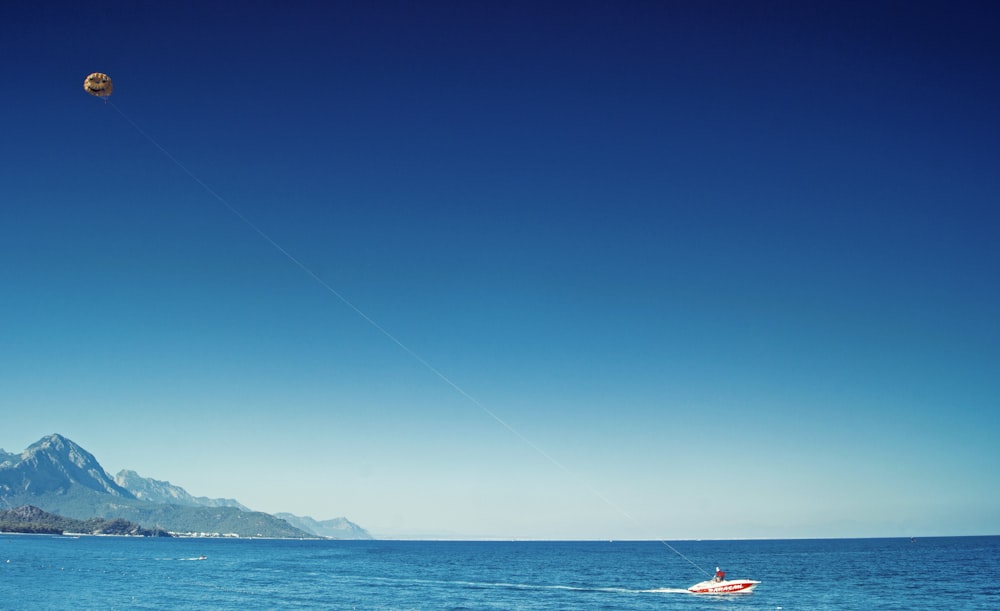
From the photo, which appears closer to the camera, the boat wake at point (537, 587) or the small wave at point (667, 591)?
the small wave at point (667, 591)

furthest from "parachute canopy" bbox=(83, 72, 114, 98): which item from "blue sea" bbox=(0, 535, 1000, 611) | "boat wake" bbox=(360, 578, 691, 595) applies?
"boat wake" bbox=(360, 578, 691, 595)

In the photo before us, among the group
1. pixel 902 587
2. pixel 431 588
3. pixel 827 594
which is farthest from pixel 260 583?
pixel 902 587

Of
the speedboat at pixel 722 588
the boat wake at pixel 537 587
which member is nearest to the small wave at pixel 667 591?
the boat wake at pixel 537 587

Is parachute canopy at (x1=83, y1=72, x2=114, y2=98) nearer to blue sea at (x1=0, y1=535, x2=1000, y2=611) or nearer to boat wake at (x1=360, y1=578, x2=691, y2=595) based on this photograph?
blue sea at (x1=0, y1=535, x2=1000, y2=611)

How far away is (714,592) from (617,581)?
21.2 m

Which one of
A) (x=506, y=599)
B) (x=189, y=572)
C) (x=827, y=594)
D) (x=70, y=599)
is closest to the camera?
(x=70, y=599)

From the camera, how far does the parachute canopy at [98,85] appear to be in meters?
25.6

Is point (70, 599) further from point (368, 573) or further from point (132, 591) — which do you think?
point (368, 573)

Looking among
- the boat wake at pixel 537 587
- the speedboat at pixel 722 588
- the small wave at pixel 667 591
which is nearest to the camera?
the speedboat at pixel 722 588

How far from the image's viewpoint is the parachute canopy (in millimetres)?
25562

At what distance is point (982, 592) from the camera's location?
67188 mm

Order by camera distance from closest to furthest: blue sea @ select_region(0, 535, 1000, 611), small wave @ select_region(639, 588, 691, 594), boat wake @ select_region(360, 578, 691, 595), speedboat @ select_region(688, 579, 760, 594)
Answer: blue sea @ select_region(0, 535, 1000, 611), speedboat @ select_region(688, 579, 760, 594), small wave @ select_region(639, 588, 691, 594), boat wake @ select_region(360, 578, 691, 595)

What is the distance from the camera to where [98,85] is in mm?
25734

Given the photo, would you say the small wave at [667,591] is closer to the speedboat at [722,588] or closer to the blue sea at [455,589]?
the blue sea at [455,589]
